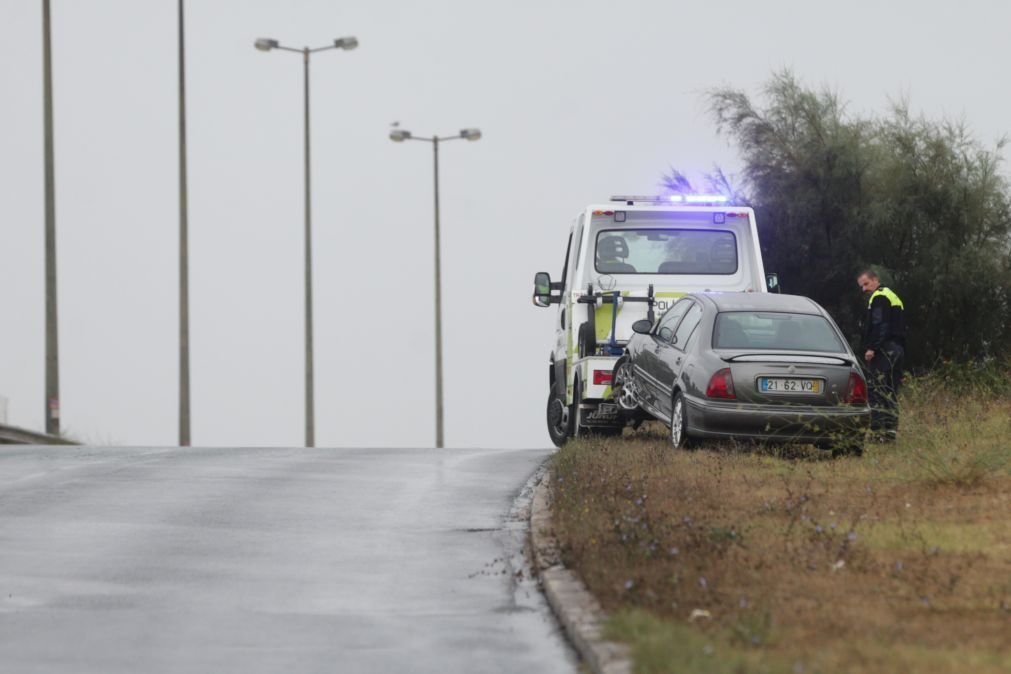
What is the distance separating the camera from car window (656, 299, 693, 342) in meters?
18.5

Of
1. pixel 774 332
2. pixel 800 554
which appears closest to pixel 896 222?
pixel 774 332

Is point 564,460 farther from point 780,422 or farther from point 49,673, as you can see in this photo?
point 49,673

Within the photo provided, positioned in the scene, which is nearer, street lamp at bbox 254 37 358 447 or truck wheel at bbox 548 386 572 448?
truck wheel at bbox 548 386 572 448

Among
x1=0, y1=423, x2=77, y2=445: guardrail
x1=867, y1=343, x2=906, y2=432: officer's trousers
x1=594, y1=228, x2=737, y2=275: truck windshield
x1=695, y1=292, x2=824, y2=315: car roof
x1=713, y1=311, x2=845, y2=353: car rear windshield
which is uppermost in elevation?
x1=594, y1=228, x2=737, y2=275: truck windshield

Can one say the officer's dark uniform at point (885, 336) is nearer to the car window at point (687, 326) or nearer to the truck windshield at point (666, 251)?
the truck windshield at point (666, 251)

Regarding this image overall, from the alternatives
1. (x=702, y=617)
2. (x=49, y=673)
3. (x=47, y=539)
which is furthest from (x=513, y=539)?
(x=49, y=673)

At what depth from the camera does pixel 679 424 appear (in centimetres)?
1734

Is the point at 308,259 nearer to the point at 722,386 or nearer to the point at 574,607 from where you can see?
the point at 722,386

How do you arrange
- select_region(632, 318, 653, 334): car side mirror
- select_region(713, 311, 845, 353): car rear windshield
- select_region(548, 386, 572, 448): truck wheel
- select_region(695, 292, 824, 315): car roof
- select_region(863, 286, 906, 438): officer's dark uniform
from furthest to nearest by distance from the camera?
select_region(548, 386, 572, 448): truck wheel
select_region(863, 286, 906, 438): officer's dark uniform
select_region(632, 318, 653, 334): car side mirror
select_region(695, 292, 824, 315): car roof
select_region(713, 311, 845, 353): car rear windshield

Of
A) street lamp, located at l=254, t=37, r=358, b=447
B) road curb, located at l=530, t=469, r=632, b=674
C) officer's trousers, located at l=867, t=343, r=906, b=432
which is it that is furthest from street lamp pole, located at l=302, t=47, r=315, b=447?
road curb, located at l=530, t=469, r=632, b=674

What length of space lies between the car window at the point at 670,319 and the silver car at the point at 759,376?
0.08 meters

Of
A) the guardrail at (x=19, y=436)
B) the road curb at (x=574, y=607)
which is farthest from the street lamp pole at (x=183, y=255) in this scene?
the road curb at (x=574, y=607)

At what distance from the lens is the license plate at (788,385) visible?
16672mm

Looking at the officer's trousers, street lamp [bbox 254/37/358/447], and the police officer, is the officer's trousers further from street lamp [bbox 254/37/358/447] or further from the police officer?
street lamp [bbox 254/37/358/447]
